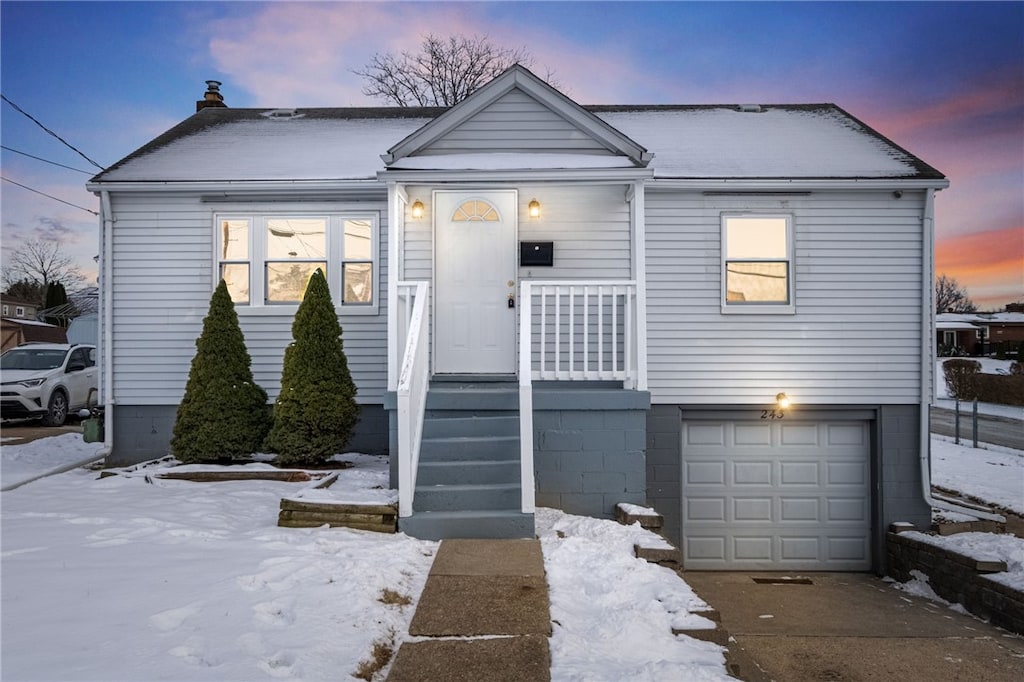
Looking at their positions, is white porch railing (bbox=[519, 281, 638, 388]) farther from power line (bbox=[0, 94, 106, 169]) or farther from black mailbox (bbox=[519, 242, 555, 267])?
power line (bbox=[0, 94, 106, 169])

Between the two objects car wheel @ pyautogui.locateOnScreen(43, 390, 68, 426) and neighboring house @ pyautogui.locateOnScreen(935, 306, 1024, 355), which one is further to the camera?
neighboring house @ pyautogui.locateOnScreen(935, 306, 1024, 355)

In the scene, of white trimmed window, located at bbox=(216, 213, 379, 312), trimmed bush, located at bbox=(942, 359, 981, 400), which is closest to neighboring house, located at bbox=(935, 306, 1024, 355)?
trimmed bush, located at bbox=(942, 359, 981, 400)

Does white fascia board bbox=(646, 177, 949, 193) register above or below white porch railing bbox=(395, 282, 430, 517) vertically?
above

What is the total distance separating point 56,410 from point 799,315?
1346cm

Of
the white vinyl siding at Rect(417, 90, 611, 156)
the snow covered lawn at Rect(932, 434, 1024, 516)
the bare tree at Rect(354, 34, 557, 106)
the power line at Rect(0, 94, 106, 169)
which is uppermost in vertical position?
the bare tree at Rect(354, 34, 557, 106)

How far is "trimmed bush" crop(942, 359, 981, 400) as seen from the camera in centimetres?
1980

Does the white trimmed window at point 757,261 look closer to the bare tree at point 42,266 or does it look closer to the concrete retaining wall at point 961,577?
the concrete retaining wall at point 961,577

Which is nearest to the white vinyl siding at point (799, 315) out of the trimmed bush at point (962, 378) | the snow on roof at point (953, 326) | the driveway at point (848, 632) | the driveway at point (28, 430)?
the driveway at point (848, 632)

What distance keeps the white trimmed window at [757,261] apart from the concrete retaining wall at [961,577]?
341 centimetres

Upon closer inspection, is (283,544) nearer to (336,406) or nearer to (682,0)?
(336,406)

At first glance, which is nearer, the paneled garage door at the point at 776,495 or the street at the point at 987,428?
the paneled garage door at the point at 776,495

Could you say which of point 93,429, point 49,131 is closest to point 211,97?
point 49,131

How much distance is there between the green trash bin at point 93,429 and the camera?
768 cm

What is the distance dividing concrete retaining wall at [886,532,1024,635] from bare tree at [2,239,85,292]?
4292 cm
